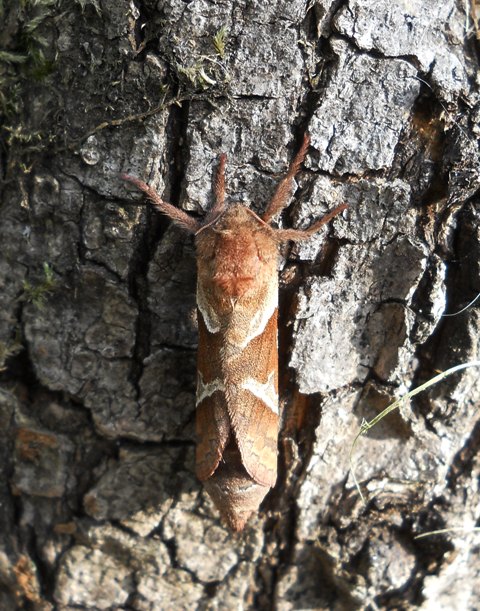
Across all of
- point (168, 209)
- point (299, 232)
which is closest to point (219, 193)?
point (168, 209)

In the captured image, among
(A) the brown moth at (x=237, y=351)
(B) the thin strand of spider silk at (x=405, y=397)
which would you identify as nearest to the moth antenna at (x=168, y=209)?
(A) the brown moth at (x=237, y=351)

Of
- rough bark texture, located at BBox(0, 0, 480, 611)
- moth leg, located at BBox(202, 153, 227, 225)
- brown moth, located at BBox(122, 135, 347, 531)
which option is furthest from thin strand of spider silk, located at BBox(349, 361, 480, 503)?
moth leg, located at BBox(202, 153, 227, 225)

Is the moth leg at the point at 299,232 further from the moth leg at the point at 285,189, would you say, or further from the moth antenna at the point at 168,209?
the moth antenna at the point at 168,209

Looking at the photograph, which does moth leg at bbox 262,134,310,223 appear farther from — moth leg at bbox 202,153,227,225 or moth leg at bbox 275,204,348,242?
moth leg at bbox 202,153,227,225

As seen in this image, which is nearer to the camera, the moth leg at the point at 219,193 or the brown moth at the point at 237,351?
the moth leg at the point at 219,193

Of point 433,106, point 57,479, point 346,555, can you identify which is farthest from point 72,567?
point 433,106

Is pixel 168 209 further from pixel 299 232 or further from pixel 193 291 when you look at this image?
pixel 299 232

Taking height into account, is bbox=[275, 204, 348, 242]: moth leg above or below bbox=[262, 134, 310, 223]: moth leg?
below
